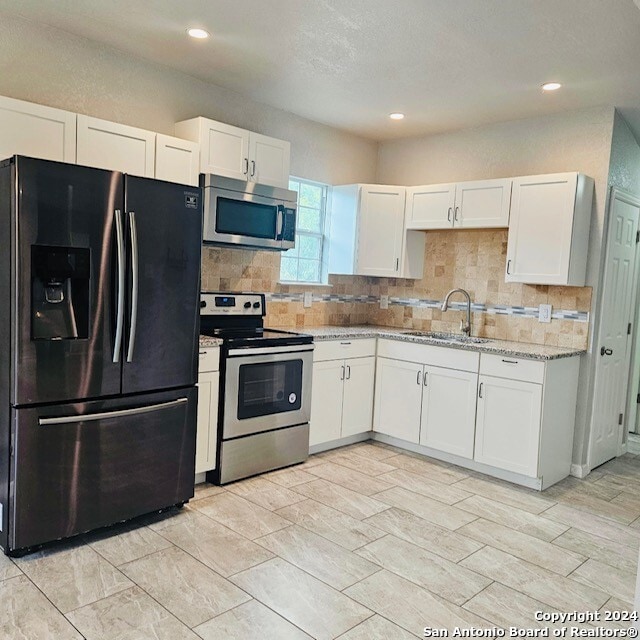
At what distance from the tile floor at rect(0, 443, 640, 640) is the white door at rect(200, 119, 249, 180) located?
2037mm

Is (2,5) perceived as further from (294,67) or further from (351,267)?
(351,267)

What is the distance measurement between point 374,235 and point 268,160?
121 cm

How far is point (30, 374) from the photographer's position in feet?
8.00

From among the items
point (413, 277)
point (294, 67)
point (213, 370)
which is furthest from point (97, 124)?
point (413, 277)

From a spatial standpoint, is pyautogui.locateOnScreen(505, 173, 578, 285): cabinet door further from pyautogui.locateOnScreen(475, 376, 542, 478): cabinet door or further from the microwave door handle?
the microwave door handle

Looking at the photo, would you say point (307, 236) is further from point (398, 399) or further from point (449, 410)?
point (449, 410)

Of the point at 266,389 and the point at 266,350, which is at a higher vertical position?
the point at 266,350

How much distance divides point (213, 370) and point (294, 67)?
1.94m

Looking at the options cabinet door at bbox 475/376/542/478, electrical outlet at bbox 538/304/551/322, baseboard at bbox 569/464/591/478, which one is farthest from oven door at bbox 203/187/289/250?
baseboard at bbox 569/464/591/478

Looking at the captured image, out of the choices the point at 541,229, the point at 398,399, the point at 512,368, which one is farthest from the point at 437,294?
the point at 512,368

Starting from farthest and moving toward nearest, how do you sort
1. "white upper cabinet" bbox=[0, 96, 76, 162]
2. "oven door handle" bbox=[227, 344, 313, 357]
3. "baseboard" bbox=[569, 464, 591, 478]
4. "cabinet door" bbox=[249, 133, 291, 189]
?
"baseboard" bbox=[569, 464, 591, 478], "cabinet door" bbox=[249, 133, 291, 189], "oven door handle" bbox=[227, 344, 313, 357], "white upper cabinet" bbox=[0, 96, 76, 162]

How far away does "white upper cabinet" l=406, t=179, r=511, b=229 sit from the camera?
4145 millimetres

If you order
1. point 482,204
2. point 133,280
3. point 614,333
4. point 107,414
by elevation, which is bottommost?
point 107,414

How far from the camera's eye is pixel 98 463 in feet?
8.79
